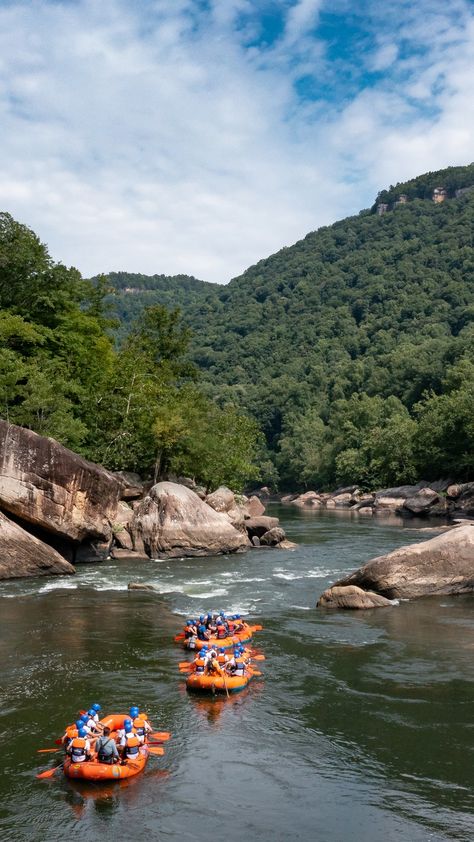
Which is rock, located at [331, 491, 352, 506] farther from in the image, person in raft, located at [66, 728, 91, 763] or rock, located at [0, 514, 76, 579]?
person in raft, located at [66, 728, 91, 763]

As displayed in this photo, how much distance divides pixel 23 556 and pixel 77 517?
139 inches

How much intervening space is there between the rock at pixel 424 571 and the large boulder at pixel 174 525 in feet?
37.6

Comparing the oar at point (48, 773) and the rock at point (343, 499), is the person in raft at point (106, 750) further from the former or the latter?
the rock at point (343, 499)

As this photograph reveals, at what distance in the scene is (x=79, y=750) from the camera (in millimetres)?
11867

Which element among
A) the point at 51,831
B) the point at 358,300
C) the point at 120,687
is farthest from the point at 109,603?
the point at 358,300

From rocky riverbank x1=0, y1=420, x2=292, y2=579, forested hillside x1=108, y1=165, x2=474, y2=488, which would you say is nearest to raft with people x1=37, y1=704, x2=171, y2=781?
rocky riverbank x1=0, y1=420, x2=292, y2=579

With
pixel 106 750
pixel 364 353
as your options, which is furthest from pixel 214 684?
pixel 364 353

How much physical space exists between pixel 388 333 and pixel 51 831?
5474 inches

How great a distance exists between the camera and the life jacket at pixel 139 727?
12658mm

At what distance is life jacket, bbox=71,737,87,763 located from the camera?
11852mm

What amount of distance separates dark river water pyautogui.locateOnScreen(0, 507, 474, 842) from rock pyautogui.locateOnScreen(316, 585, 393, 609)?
0.56 meters

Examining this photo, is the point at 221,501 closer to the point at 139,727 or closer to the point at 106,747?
the point at 139,727

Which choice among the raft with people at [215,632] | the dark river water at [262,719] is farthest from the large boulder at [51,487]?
the raft with people at [215,632]

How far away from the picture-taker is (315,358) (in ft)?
506
